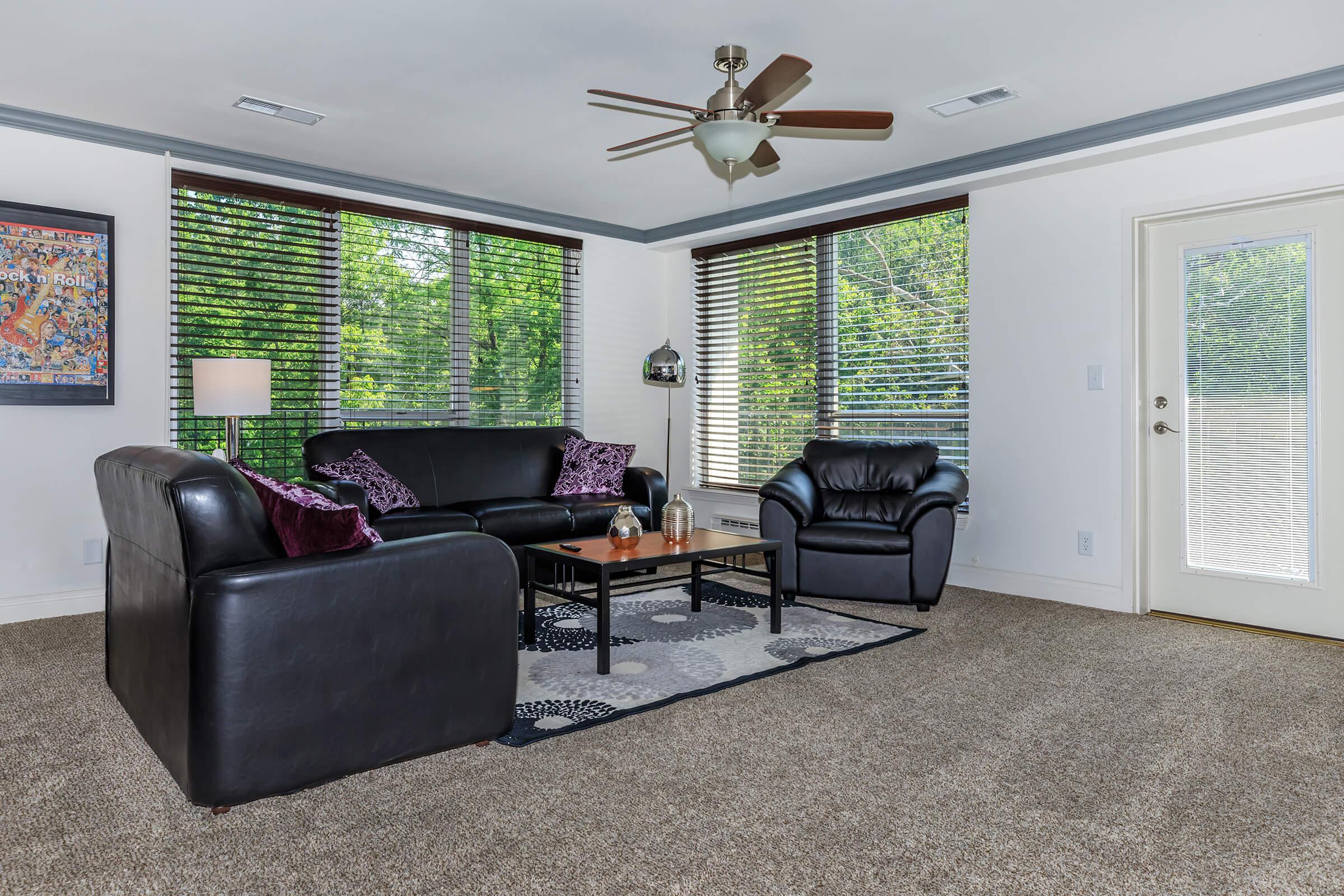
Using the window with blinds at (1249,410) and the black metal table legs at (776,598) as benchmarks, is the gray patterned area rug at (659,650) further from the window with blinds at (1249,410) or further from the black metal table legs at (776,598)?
the window with blinds at (1249,410)

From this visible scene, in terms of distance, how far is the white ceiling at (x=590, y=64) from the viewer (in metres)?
3.04

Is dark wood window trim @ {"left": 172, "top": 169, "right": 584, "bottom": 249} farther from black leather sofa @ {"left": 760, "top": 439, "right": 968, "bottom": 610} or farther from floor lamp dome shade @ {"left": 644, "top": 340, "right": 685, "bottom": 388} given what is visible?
black leather sofa @ {"left": 760, "top": 439, "right": 968, "bottom": 610}

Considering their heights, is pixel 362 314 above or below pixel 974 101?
below

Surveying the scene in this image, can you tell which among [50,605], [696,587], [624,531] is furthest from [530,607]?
[50,605]

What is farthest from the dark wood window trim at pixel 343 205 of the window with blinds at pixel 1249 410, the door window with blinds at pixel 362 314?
the window with blinds at pixel 1249 410

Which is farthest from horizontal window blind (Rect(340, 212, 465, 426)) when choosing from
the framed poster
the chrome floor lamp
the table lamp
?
the chrome floor lamp

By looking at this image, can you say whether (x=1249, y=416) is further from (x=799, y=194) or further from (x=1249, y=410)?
(x=799, y=194)

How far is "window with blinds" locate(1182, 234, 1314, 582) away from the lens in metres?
3.89

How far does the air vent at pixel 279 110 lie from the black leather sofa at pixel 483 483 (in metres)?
1.64

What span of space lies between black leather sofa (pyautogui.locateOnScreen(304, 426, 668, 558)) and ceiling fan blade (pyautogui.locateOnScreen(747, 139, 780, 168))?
7.18 ft

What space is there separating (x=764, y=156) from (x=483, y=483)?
8.71 ft

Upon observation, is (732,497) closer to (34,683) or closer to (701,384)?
(701,384)

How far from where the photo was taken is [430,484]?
16.4ft

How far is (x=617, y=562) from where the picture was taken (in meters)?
3.29
